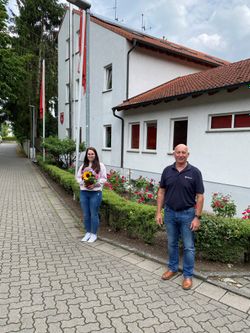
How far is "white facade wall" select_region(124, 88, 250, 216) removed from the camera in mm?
7398

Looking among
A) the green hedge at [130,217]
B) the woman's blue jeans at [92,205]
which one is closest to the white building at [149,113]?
the green hedge at [130,217]

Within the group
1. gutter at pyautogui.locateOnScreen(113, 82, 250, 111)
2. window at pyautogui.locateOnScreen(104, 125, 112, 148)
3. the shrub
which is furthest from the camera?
window at pyautogui.locateOnScreen(104, 125, 112, 148)

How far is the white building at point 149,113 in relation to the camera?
26.1ft

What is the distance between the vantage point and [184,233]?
337cm

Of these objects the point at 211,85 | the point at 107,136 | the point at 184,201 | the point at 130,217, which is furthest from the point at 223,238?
the point at 107,136

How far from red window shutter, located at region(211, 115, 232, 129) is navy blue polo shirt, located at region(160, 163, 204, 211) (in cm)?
529

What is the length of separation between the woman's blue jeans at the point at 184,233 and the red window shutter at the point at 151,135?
25.8ft

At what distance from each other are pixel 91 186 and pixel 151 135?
23.3 ft

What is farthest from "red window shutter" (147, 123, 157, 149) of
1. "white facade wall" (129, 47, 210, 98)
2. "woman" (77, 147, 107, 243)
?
"woman" (77, 147, 107, 243)

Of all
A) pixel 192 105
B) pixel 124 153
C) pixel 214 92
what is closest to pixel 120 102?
pixel 124 153

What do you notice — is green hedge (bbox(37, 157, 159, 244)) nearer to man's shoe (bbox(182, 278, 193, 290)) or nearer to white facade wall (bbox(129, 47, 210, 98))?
man's shoe (bbox(182, 278, 193, 290))

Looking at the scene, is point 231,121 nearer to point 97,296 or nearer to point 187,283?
point 187,283

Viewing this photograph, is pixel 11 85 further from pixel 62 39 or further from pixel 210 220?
pixel 210 220

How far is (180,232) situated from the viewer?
3512 mm
